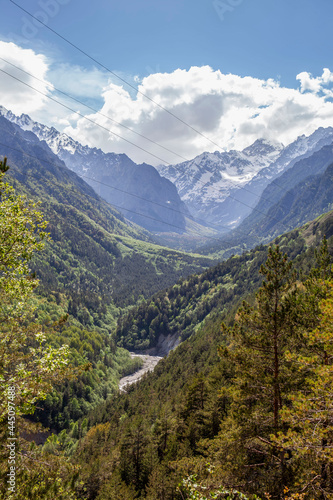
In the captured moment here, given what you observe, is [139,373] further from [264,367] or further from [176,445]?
[264,367]

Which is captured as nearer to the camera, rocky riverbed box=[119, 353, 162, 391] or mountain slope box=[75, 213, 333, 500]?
mountain slope box=[75, 213, 333, 500]

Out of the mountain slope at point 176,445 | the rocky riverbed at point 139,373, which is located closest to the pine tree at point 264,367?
the mountain slope at point 176,445

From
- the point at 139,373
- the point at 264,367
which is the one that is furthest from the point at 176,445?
the point at 139,373

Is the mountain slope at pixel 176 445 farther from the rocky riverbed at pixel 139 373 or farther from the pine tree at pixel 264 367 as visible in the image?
the rocky riverbed at pixel 139 373

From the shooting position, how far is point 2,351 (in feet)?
40.9

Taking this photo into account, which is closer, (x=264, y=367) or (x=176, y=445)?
(x=264, y=367)

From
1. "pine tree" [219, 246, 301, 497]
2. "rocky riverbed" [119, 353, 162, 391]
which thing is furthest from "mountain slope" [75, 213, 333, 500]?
"rocky riverbed" [119, 353, 162, 391]

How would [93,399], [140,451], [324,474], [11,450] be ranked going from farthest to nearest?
[93,399]
[140,451]
[324,474]
[11,450]

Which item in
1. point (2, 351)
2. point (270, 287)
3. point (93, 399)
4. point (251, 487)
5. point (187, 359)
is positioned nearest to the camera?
point (2, 351)

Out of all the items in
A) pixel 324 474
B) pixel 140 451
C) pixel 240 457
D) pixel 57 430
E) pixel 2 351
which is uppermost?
pixel 2 351

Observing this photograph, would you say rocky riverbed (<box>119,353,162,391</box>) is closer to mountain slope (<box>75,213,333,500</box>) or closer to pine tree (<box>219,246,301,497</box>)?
mountain slope (<box>75,213,333,500</box>)

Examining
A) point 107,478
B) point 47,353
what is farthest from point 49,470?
point 107,478

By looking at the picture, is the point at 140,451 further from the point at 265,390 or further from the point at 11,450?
the point at 11,450

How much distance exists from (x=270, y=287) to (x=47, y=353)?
48.7ft
